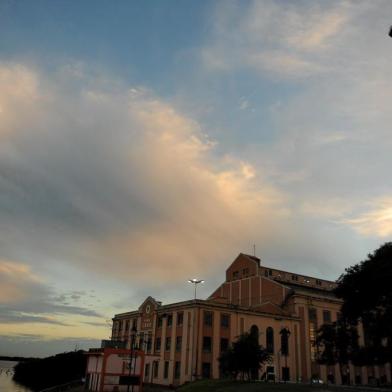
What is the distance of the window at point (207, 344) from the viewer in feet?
203

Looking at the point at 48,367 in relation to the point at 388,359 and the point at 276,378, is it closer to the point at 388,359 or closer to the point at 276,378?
the point at 276,378

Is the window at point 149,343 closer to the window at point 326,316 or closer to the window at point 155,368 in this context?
the window at point 155,368

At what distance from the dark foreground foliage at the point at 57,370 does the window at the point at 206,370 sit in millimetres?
62035

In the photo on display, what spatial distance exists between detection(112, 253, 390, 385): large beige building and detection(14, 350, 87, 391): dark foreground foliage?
4683 centimetres

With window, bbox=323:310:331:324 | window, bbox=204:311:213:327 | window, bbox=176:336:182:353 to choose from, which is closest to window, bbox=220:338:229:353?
window, bbox=204:311:213:327

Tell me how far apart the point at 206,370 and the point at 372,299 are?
2784 centimetres

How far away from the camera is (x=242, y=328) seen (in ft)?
215

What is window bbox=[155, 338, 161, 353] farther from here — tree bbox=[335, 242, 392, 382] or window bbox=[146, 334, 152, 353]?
tree bbox=[335, 242, 392, 382]

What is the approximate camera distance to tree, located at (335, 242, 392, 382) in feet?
133

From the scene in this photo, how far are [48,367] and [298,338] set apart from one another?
326ft

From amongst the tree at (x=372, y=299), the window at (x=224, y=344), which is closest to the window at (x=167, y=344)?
the window at (x=224, y=344)

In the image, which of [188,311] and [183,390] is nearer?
[183,390]

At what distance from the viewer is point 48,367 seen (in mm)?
139250

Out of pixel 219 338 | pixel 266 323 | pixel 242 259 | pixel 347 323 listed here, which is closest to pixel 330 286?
pixel 242 259
